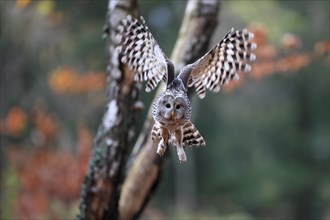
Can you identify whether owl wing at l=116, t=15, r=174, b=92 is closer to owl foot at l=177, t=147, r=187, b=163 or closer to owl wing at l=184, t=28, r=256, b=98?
owl wing at l=184, t=28, r=256, b=98

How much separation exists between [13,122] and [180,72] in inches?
284

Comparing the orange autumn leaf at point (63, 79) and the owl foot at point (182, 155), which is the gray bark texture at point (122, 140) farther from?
the orange autumn leaf at point (63, 79)

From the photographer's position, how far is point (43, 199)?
Answer: 8234 mm

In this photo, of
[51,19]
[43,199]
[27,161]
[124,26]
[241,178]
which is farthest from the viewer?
[241,178]

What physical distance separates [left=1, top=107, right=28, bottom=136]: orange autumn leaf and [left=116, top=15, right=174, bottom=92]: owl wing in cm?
691

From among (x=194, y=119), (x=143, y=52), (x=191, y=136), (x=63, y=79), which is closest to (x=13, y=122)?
(x=63, y=79)

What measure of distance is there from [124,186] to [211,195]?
363 inches

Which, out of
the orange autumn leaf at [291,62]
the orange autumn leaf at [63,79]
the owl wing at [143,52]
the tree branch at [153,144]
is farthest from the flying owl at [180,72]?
the orange autumn leaf at [63,79]

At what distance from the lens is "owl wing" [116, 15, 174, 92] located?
206 cm

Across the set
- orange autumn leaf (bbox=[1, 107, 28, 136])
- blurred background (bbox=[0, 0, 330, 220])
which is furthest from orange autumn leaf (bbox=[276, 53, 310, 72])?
orange autumn leaf (bbox=[1, 107, 28, 136])

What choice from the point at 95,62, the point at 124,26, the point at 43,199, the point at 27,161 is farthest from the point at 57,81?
the point at 124,26

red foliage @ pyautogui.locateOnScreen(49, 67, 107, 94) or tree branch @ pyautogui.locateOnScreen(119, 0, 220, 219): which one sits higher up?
tree branch @ pyautogui.locateOnScreen(119, 0, 220, 219)

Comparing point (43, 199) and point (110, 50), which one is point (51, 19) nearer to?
point (43, 199)

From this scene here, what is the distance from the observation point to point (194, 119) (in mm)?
11117
